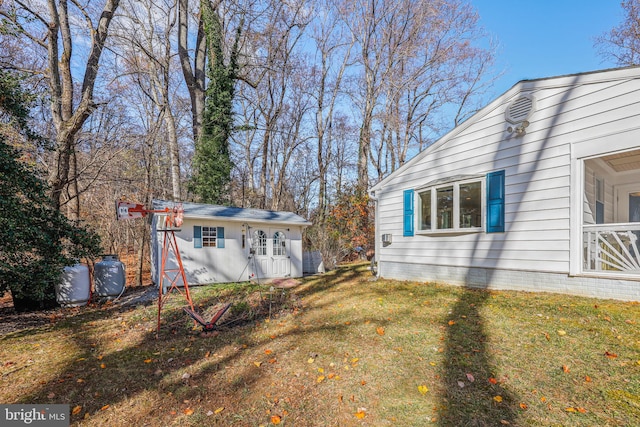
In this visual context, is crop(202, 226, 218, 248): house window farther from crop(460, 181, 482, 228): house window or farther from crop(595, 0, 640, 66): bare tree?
crop(595, 0, 640, 66): bare tree

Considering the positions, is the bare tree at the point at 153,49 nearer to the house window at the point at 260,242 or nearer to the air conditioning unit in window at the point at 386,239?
the house window at the point at 260,242

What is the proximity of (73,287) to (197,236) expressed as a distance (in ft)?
9.92

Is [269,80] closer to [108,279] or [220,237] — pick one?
[220,237]

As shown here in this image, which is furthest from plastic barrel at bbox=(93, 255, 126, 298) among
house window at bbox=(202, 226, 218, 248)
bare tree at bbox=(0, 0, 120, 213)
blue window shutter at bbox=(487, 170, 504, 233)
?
blue window shutter at bbox=(487, 170, 504, 233)

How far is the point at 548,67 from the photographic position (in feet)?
42.5

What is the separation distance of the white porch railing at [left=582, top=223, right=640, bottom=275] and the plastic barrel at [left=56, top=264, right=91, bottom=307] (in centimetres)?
1020

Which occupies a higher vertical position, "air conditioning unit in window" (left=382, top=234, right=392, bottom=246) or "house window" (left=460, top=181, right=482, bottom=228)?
"house window" (left=460, top=181, right=482, bottom=228)

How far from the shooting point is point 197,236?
877cm

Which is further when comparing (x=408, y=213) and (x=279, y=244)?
Answer: (x=279, y=244)

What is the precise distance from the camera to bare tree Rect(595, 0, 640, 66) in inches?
512

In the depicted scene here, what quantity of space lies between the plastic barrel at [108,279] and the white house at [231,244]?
98 centimetres

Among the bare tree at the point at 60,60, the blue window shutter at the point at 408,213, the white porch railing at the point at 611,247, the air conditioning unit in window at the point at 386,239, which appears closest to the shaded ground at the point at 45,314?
the bare tree at the point at 60,60

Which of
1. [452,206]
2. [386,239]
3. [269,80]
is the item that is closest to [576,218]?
[452,206]

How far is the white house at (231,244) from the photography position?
28.2 ft
